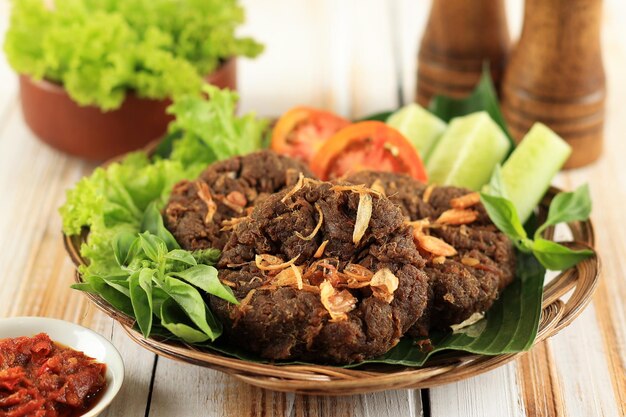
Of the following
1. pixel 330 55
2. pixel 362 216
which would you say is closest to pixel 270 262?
pixel 362 216

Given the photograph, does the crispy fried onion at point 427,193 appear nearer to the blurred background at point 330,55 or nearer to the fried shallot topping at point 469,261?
the fried shallot topping at point 469,261

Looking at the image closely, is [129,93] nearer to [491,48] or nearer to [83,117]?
[83,117]

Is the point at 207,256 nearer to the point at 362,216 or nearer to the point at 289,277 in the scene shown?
the point at 289,277

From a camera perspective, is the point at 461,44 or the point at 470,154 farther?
the point at 461,44

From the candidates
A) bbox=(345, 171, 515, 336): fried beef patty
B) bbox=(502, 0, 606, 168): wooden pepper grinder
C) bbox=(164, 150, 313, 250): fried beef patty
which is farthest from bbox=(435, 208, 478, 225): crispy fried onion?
bbox=(502, 0, 606, 168): wooden pepper grinder

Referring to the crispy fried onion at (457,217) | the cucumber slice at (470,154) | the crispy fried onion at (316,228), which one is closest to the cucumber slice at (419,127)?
the cucumber slice at (470,154)

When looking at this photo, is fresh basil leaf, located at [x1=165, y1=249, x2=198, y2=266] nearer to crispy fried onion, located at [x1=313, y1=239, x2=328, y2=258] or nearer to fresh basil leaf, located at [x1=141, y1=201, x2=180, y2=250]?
fresh basil leaf, located at [x1=141, y1=201, x2=180, y2=250]
